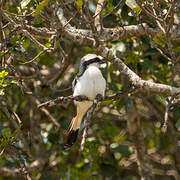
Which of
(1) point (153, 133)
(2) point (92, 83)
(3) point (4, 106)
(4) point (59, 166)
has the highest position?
(2) point (92, 83)

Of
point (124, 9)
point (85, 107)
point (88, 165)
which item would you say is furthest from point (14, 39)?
point (88, 165)

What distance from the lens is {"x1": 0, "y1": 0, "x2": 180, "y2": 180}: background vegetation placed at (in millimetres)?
4793

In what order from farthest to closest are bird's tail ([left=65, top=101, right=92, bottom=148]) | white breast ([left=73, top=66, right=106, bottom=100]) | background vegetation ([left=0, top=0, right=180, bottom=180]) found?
bird's tail ([left=65, top=101, right=92, bottom=148]) < white breast ([left=73, top=66, right=106, bottom=100]) < background vegetation ([left=0, top=0, right=180, bottom=180])

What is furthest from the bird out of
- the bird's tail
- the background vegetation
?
the background vegetation

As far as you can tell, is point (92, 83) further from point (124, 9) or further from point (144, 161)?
point (144, 161)

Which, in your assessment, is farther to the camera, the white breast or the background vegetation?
the white breast

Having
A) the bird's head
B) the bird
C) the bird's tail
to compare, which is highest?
the bird's head

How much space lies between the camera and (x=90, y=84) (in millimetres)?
4938

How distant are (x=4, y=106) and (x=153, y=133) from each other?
3814 mm

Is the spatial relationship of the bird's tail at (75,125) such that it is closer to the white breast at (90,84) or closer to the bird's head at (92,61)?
the white breast at (90,84)

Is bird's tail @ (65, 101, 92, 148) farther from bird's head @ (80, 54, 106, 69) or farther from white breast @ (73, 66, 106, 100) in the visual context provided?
bird's head @ (80, 54, 106, 69)

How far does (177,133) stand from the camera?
23.4 ft

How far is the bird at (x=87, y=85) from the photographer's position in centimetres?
494

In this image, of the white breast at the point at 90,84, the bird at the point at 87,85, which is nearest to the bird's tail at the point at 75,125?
the bird at the point at 87,85
